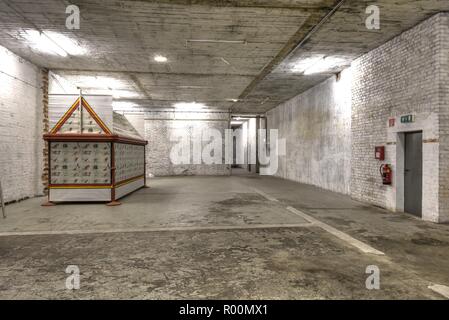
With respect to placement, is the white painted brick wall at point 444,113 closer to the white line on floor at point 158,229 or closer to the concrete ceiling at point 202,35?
the concrete ceiling at point 202,35

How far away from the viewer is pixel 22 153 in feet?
27.2

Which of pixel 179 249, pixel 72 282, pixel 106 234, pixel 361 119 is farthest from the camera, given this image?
pixel 361 119

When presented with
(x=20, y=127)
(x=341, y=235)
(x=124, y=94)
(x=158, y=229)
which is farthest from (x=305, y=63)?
(x=20, y=127)

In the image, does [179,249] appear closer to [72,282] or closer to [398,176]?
[72,282]

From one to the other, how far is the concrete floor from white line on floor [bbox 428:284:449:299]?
93mm

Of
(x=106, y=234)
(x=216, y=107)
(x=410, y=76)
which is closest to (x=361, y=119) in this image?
(x=410, y=76)

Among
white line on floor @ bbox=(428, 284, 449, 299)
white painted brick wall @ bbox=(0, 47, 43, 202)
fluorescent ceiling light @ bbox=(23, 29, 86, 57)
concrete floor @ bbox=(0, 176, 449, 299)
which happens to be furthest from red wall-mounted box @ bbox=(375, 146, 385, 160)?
white painted brick wall @ bbox=(0, 47, 43, 202)

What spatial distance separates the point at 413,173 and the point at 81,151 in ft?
27.7

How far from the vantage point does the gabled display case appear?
7570 mm

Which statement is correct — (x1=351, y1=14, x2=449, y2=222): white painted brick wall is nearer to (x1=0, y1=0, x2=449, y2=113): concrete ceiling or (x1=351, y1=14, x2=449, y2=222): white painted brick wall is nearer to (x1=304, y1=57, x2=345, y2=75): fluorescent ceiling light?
(x1=0, y1=0, x2=449, y2=113): concrete ceiling

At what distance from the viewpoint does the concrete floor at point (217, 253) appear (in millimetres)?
2822

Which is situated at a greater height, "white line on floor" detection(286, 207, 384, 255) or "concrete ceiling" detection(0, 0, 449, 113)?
"concrete ceiling" detection(0, 0, 449, 113)

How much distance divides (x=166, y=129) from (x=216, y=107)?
344cm
